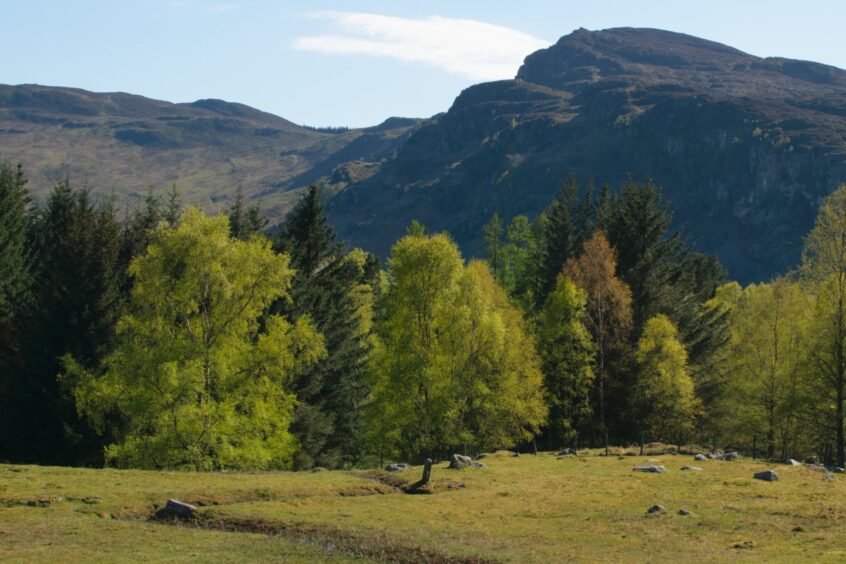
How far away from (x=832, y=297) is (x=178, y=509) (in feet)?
163

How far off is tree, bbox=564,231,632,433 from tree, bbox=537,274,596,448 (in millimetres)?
1916

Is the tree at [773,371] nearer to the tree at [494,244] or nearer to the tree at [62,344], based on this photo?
the tree at [494,244]

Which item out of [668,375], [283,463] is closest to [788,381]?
[668,375]

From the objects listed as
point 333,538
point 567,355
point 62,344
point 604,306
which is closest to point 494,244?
point 604,306

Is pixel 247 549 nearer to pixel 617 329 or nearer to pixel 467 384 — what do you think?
pixel 467 384

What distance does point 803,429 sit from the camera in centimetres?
7000

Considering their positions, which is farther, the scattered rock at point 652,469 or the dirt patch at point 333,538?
the scattered rock at point 652,469

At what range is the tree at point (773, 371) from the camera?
228ft

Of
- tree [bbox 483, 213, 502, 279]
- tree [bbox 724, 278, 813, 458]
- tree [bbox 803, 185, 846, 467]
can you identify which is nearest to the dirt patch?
tree [bbox 803, 185, 846, 467]

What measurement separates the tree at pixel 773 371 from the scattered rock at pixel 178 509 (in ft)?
170

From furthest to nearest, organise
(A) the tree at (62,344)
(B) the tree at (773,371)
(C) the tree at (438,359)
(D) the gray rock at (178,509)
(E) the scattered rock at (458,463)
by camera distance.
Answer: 1. (B) the tree at (773,371)
2. (C) the tree at (438,359)
3. (A) the tree at (62,344)
4. (E) the scattered rock at (458,463)
5. (D) the gray rock at (178,509)

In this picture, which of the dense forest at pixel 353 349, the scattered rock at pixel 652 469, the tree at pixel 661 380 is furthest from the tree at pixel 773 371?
the scattered rock at pixel 652 469

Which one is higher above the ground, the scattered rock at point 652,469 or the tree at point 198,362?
the tree at point 198,362

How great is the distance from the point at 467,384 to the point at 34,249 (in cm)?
5640
